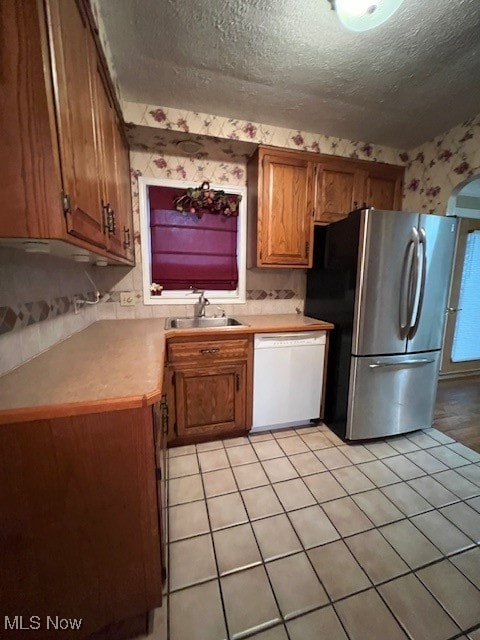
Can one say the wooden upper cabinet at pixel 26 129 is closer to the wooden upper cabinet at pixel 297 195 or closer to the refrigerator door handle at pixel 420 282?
the wooden upper cabinet at pixel 297 195

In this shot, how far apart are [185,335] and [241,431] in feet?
3.08

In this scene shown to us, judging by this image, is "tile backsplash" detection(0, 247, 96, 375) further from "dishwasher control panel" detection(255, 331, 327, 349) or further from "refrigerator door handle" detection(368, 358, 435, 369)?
"refrigerator door handle" detection(368, 358, 435, 369)

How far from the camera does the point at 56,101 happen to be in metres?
0.68

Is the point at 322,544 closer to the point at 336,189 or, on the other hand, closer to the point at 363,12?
the point at 363,12

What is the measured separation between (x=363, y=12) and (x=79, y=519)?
212 centimetres

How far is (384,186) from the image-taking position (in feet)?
7.72

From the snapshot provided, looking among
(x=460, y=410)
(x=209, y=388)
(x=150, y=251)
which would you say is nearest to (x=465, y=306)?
(x=460, y=410)

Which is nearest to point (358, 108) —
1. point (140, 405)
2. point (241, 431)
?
point (140, 405)

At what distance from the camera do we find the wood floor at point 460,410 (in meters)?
2.13

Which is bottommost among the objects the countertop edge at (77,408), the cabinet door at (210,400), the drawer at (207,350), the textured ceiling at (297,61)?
the cabinet door at (210,400)

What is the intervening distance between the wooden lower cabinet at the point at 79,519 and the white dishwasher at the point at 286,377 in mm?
1242

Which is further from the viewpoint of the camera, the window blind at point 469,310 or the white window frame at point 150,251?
the window blind at point 469,310

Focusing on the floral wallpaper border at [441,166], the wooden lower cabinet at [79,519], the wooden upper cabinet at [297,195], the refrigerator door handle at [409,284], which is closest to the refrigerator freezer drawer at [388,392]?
the refrigerator door handle at [409,284]

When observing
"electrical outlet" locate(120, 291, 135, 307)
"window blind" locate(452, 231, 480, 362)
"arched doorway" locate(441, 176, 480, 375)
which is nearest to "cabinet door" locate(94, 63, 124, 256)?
"electrical outlet" locate(120, 291, 135, 307)
